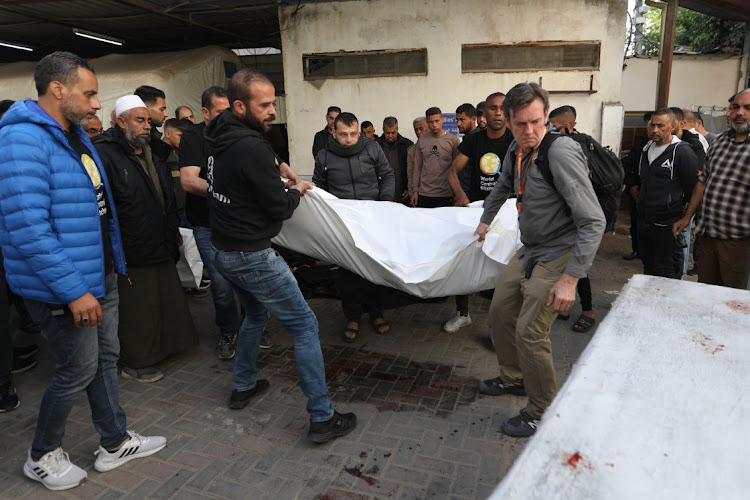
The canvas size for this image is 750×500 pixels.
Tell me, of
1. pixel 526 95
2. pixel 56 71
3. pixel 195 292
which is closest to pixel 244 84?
pixel 56 71

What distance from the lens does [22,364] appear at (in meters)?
3.80

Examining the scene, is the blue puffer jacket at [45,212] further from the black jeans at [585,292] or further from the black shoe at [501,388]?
the black jeans at [585,292]

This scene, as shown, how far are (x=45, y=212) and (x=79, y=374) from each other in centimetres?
80

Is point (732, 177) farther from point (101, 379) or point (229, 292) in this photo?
point (101, 379)

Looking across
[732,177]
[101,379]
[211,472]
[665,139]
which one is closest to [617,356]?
[211,472]

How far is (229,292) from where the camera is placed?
12.7ft

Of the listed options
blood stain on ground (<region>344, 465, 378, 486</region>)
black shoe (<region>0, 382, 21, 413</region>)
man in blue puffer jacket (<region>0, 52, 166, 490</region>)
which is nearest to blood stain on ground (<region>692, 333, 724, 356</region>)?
blood stain on ground (<region>344, 465, 378, 486</region>)

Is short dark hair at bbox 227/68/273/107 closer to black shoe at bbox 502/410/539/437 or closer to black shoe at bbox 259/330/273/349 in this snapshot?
black shoe at bbox 259/330/273/349

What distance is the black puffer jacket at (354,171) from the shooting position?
4.32 meters

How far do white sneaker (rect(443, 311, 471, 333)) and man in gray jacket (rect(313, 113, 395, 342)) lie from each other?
52 cm

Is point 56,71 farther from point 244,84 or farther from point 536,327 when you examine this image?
point 536,327

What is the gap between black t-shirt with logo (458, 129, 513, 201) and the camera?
14.2ft

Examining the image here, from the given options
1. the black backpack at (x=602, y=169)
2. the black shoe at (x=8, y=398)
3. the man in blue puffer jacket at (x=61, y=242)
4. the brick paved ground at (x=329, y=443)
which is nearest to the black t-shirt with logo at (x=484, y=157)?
the black backpack at (x=602, y=169)

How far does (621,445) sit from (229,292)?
3340 mm
